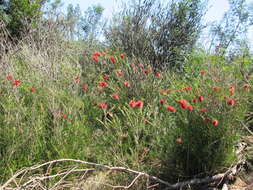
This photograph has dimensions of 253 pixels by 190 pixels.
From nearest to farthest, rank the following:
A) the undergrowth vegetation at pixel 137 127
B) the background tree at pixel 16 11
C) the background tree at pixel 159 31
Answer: the undergrowth vegetation at pixel 137 127
the background tree at pixel 159 31
the background tree at pixel 16 11

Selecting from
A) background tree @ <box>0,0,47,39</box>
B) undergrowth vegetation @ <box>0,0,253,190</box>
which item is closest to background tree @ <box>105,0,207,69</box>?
undergrowth vegetation @ <box>0,0,253,190</box>

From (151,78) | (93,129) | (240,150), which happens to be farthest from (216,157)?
(151,78)

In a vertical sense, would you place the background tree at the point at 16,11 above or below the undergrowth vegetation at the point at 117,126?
above

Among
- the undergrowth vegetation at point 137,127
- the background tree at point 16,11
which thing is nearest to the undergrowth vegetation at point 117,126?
the undergrowth vegetation at point 137,127

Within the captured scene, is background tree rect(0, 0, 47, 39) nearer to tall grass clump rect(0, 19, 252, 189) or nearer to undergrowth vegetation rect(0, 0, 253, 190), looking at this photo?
undergrowth vegetation rect(0, 0, 253, 190)

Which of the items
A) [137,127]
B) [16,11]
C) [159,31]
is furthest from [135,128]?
[16,11]

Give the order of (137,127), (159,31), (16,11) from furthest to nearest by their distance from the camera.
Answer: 1. (16,11)
2. (159,31)
3. (137,127)

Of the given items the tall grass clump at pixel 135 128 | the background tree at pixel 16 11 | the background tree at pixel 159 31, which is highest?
the background tree at pixel 16 11

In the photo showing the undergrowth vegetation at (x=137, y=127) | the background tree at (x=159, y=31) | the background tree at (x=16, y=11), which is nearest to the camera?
the undergrowth vegetation at (x=137, y=127)

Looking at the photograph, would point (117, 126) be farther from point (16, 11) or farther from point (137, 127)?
point (16, 11)

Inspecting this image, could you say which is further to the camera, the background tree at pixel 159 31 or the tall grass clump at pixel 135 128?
the background tree at pixel 159 31

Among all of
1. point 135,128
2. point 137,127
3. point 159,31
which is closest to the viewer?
point 137,127

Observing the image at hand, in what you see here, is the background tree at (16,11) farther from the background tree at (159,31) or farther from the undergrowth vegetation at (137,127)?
the undergrowth vegetation at (137,127)

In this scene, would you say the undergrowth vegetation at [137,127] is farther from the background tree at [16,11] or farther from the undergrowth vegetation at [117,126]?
the background tree at [16,11]
